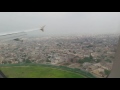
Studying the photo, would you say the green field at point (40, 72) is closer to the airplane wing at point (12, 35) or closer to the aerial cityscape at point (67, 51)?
the aerial cityscape at point (67, 51)

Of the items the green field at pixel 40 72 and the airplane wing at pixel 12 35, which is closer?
the airplane wing at pixel 12 35

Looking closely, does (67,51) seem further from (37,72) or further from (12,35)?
(12,35)

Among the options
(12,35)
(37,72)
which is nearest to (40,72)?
(37,72)

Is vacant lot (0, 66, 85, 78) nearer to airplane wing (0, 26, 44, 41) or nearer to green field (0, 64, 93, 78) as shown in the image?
green field (0, 64, 93, 78)

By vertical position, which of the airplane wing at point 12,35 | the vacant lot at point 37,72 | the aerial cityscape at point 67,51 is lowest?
the vacant lot at point 37,72

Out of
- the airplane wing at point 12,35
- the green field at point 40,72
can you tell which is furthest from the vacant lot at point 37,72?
the airplane wing at point 12,35
